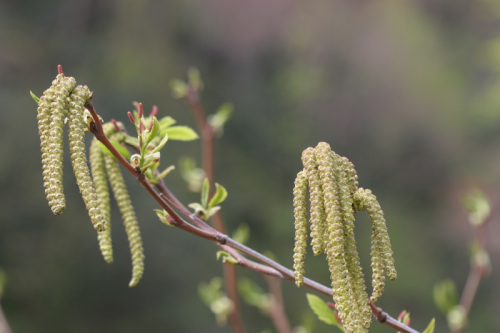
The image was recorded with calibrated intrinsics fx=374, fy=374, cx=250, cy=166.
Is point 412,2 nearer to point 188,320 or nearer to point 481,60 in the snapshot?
→ point 481,60

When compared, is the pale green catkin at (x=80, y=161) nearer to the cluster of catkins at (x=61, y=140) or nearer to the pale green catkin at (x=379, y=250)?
the cluster of catkins at (x=61, y=140)

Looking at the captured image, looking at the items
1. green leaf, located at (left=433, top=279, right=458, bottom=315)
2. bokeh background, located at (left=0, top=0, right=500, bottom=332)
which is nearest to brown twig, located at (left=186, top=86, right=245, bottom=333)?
green leaf, located at (left=433, top=279, right=458, bottom=315)

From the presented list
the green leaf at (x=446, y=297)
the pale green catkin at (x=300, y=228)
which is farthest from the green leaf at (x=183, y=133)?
the green leaf at (x=446, y=297)

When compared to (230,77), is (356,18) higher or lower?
higher

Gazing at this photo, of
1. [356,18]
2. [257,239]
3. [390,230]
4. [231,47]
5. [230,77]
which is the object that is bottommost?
[257,239]

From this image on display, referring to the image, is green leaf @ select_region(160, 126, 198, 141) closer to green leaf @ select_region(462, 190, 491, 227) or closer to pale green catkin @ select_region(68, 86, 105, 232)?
pale green catkin @ select_region(68, 86, 105, 232)

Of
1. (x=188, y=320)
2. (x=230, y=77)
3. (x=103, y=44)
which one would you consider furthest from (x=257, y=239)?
(x=103, y=44)

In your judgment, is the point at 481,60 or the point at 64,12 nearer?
the point at 64,12
